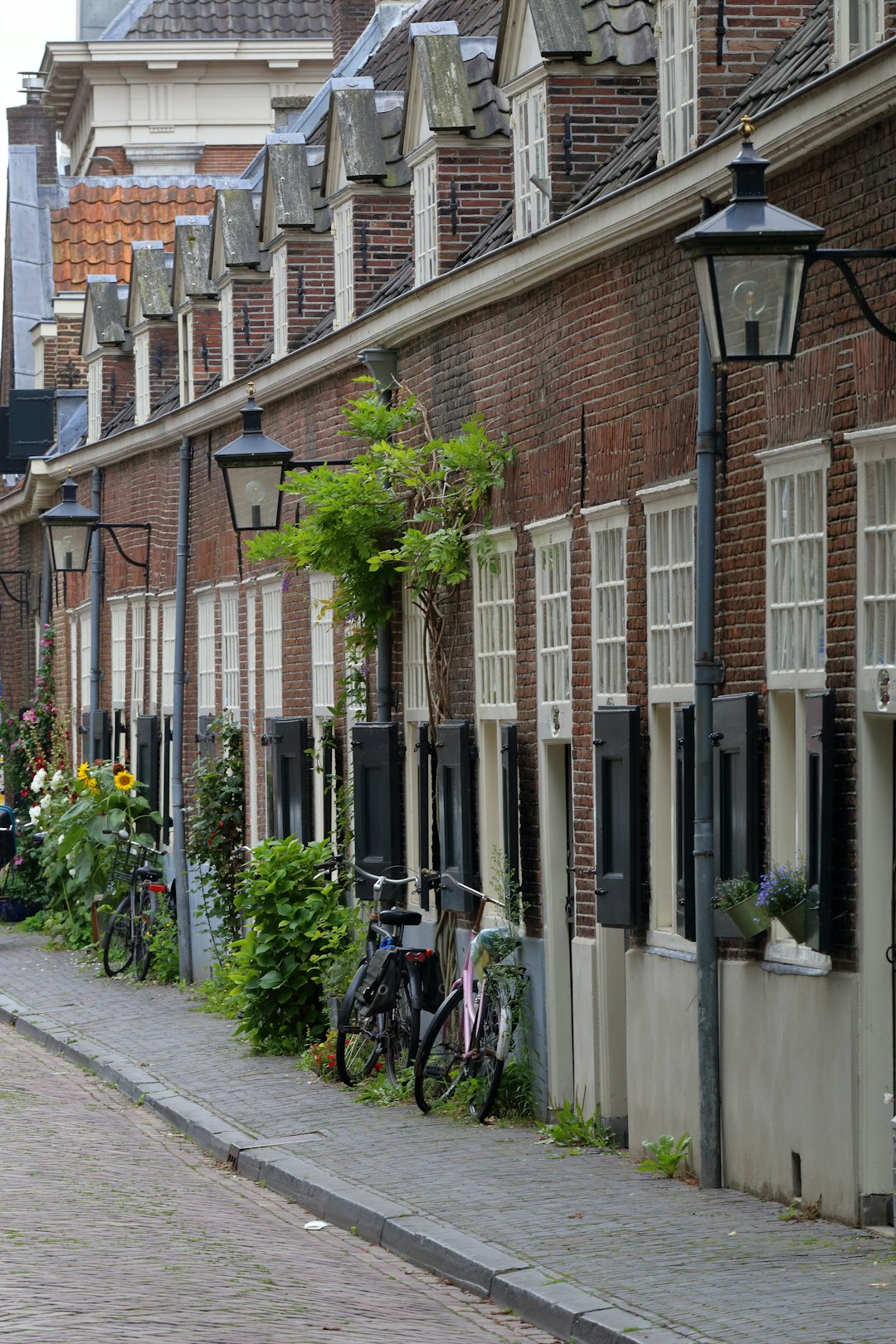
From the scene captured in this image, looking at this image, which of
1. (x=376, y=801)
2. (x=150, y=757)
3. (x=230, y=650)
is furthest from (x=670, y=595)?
(x=150, y=757)

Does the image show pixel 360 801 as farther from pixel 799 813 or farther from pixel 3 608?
pixel 3 608

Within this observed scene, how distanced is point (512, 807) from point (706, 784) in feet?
10.1

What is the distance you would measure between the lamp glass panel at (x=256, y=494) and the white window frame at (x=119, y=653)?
1018cm

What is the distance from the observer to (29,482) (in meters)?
31.3

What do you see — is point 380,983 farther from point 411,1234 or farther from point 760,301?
point 760,301

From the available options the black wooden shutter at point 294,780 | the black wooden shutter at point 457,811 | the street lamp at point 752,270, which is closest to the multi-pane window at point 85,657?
the black wooden shutter at point 294,780

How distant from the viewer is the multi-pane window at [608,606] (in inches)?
503

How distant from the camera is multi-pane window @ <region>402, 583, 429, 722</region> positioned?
53.7 ft

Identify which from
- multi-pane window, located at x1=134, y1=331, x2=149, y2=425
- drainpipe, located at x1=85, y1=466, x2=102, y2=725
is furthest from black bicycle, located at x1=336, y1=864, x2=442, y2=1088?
drainpipe, located at x1=85, y1=466, x2=102, y2=725

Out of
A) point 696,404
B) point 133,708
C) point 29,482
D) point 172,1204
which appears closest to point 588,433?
point 696,404

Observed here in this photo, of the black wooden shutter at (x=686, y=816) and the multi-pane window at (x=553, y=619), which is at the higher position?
the multi-pane window at (x=553, y=619)

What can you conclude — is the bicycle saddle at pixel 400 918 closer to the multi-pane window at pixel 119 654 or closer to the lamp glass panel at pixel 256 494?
the lamp glass panel at pixel 256 494

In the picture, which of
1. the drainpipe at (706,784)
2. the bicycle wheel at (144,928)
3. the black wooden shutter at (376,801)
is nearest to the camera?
the drainpipe at (706,784)

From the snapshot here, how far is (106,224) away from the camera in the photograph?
33.0 m
